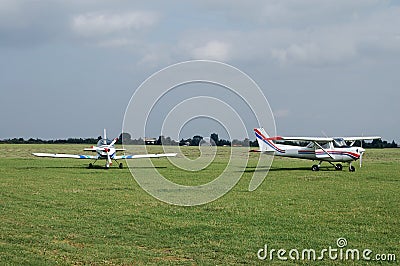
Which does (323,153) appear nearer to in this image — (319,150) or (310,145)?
(319,150)

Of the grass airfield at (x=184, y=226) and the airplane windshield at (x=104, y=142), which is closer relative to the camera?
the grass airfield at (x=184, y=226)

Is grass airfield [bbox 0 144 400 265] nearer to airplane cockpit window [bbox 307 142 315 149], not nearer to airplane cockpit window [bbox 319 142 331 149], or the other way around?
airplane cockpit window [bbox 319 142 331 149]

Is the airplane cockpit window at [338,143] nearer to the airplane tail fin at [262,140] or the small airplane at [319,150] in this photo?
the small airplane at [319,150]

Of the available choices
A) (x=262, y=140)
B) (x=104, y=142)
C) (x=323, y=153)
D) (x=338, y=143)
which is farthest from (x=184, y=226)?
(x=104, y=142)

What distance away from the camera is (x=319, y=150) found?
1251 inches

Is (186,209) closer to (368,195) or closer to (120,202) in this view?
(120,202)

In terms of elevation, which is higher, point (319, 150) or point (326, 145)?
point (326, 145)

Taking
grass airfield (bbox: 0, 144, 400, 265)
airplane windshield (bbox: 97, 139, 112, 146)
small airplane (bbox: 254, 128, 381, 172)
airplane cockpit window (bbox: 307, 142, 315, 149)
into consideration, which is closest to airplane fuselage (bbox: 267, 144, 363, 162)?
small airplane (bbox: 254, 128, 381, 172)

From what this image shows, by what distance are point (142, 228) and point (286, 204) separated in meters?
4.95

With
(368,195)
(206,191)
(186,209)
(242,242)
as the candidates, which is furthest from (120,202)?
(368,195)

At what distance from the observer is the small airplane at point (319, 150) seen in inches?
1211

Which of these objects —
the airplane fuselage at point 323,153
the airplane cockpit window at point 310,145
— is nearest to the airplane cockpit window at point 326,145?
the airplane fuselage at point 323,153

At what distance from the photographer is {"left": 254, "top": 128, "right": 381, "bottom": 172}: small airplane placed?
30.8 meters

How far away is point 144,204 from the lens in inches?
560
